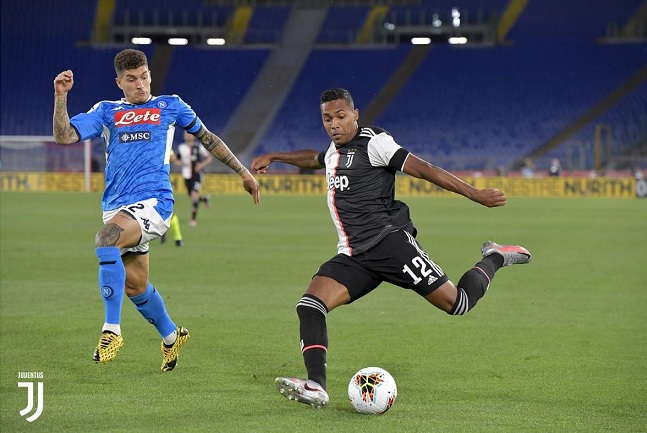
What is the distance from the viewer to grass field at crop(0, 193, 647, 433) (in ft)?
18.7

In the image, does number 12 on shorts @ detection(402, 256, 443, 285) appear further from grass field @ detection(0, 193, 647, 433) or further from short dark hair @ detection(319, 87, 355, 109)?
short dark hair @ detection(319, 87, 355, 109)

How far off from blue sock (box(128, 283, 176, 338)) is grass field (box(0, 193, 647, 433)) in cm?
29

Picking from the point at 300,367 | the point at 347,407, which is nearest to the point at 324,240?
the point at 300,367

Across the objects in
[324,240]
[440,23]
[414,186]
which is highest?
[440,23]

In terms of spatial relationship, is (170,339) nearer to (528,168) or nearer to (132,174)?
(132,174)

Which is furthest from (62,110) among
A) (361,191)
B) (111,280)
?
(361,191)

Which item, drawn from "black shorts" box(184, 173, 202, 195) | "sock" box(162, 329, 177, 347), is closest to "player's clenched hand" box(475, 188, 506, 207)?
"sock" box(162, 329, 177, 347)

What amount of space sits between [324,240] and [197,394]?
1289cm

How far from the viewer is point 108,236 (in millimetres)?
6602

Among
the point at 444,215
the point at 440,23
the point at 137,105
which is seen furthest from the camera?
the point at 440,23

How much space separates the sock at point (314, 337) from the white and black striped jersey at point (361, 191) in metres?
0.46

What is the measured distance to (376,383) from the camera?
18.9 ft

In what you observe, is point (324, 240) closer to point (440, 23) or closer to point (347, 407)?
point (347, 407)

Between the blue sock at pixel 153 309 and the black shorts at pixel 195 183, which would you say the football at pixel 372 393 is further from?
the black shorts at pixel 195 183
